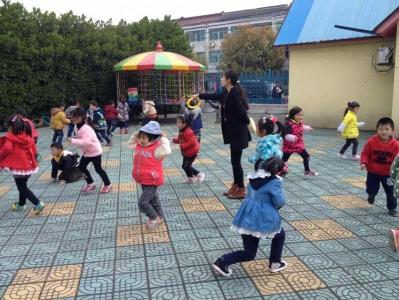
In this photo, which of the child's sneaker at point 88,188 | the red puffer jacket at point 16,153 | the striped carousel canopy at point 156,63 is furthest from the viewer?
the striped carousel canopy at point 156,63

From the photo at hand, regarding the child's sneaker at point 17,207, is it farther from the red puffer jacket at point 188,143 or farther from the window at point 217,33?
the window at point 217,33

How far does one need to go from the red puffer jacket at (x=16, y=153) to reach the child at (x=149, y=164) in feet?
5.49

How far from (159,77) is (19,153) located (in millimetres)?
14029

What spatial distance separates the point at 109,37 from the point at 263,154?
15.6 m

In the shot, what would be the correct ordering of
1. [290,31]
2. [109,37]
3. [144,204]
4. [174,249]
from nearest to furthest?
[174,249] < [144,204] < [290,31] < [109,37]

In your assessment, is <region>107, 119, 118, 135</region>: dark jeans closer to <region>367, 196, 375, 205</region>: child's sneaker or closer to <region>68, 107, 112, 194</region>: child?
<region>68, 107, 112, 194</region>: child

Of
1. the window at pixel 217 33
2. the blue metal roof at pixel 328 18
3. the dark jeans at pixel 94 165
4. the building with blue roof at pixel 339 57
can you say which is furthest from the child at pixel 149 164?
the window at pixel 217 33

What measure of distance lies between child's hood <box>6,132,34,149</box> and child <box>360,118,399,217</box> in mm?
4488

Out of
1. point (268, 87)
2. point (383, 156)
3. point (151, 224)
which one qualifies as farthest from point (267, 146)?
point (268, 87)

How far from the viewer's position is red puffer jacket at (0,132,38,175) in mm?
5305

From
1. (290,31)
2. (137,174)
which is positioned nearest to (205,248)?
(137,174)

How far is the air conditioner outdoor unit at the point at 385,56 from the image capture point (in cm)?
1247

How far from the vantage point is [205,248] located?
14.2 feet

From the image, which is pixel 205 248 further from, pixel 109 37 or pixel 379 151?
pixel 109 37
